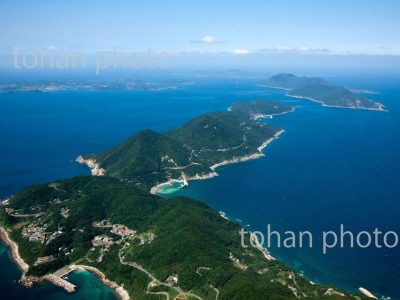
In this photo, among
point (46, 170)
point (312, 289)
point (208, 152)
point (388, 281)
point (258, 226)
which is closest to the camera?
point (312, 289)

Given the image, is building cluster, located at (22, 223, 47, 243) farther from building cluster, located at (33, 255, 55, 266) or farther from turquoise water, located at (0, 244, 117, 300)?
turquoise water, located at (0, 244, 117, 300)

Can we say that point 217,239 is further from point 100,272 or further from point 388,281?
point 388,281

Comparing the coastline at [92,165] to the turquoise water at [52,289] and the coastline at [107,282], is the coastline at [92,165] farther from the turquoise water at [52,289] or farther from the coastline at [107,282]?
the turquoise water at [52,289]

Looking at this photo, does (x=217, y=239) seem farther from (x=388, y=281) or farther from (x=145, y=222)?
(x=388, y=281)

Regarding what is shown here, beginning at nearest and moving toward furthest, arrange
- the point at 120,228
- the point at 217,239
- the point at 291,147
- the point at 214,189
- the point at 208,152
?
the point at 217,239 < the point at 120,228 < the point at 214,189 < the point at 208,152 < the point at 291,147

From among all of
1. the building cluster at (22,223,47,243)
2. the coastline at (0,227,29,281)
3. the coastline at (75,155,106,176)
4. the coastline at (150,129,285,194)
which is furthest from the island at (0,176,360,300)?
the coastline at (75,155,106,176)

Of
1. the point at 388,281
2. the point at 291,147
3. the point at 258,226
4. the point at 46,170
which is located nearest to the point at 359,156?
the point at 291,147

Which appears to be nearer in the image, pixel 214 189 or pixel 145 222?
pixel 145 222
